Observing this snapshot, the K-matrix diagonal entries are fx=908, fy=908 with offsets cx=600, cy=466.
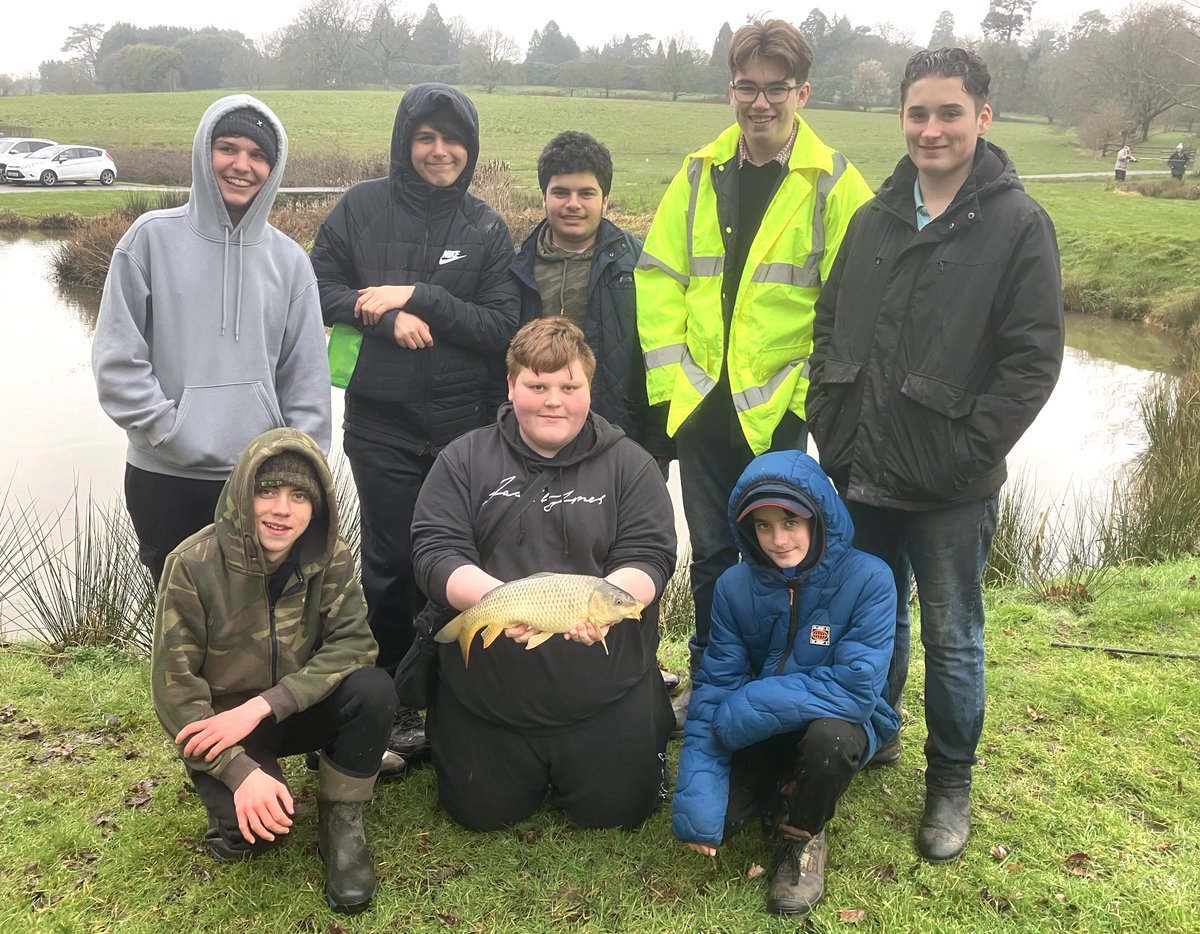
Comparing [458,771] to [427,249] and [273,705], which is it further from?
[427,249]

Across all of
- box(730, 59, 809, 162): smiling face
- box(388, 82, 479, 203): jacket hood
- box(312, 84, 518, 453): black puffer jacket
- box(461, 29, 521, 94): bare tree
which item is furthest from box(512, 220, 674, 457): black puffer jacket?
box(461, 29, 521, 94): bare tree

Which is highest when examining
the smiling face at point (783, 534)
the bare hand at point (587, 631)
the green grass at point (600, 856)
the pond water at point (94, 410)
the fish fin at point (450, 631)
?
the smiling face at point (783, 534)

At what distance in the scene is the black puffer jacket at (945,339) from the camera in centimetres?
270

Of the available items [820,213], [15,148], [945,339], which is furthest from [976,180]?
[15,148]

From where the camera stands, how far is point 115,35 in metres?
84.3

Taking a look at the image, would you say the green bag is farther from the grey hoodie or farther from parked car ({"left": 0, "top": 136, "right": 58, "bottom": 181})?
parked car ({"left": 0, "top": 136, "right": 58, "bottom": 181})

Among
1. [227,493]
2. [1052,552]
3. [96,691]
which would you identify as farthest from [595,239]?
[1052,552]

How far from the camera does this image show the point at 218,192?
3.18 meters

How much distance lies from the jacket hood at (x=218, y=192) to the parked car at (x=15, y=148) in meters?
33.8

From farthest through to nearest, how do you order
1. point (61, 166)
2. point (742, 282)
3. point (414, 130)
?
1. point (61, 166)
2. point (414, 130)
3. point (742, 282)

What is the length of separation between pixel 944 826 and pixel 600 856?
1.19 metres

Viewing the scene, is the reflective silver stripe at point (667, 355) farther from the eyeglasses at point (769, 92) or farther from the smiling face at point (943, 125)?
the smiling face at point (943, 125)

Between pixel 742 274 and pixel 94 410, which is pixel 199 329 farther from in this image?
pixel 94 410

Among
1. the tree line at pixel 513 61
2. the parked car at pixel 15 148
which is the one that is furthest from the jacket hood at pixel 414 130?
the tree line at pixel 513 61
